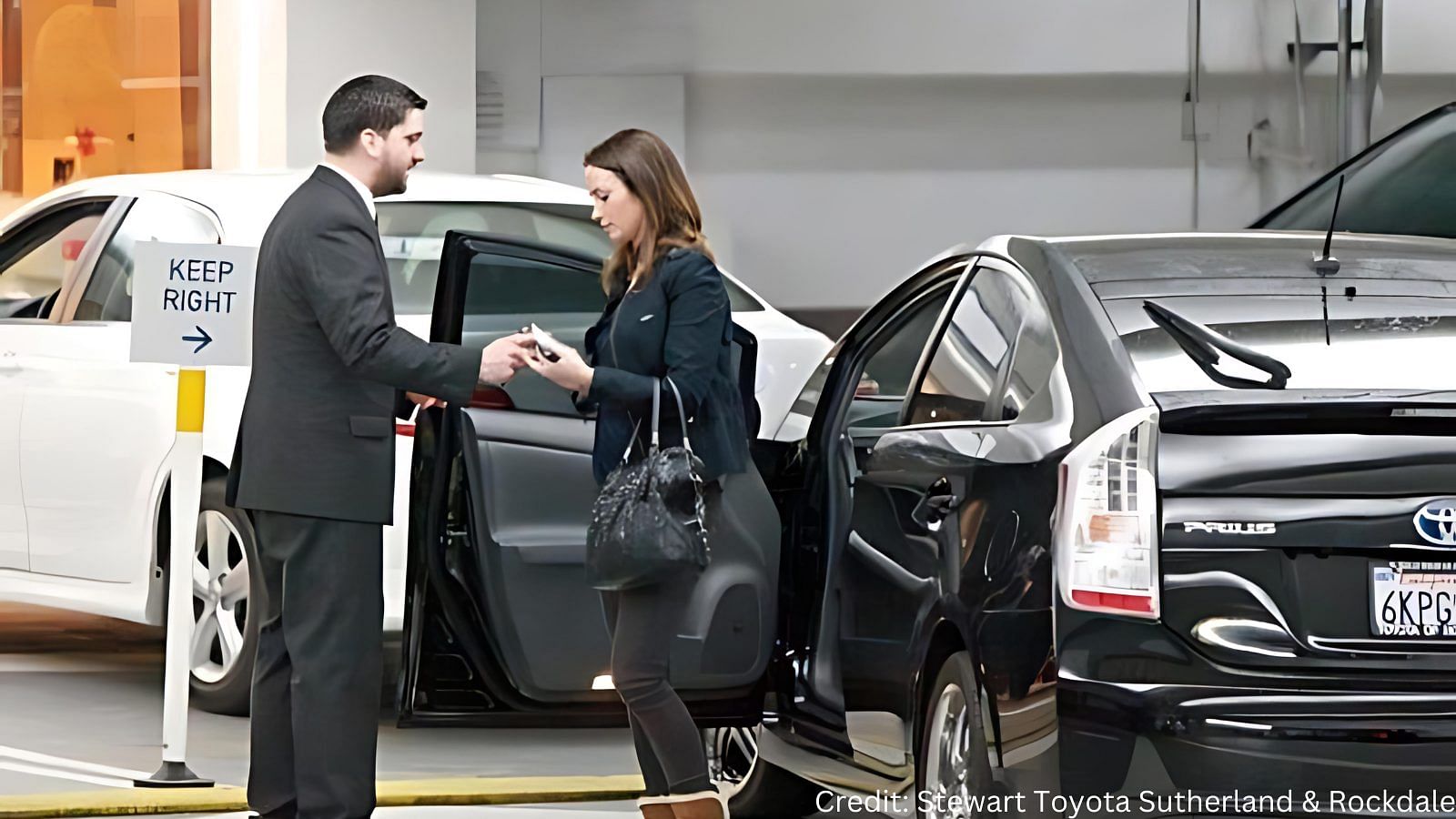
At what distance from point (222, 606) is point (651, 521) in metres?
2.69

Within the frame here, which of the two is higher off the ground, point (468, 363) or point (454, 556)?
point (468, 363)

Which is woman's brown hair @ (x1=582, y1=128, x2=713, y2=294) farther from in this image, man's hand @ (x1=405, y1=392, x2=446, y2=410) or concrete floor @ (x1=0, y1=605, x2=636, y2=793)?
concrete floor @ (x1=0, y1=605, x2=636, y2=793)

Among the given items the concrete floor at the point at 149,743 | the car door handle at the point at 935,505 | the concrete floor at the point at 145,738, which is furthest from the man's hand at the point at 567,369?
the concrete floor at the point at 145,738

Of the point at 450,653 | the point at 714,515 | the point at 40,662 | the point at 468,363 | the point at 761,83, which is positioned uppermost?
the point at 761,83

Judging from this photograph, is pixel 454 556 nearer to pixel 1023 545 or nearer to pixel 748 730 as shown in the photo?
pixel 748 730

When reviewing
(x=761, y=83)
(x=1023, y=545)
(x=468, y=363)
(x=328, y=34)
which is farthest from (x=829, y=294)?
(x=1023, y=545)

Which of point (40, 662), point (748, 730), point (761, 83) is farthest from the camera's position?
point (761, 83)

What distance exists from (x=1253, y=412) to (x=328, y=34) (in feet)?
26.3

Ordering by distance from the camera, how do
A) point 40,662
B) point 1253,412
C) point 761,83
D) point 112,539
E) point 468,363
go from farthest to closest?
point 761,83
point 40,662
point 112,539
point 468,363
point 1253,412

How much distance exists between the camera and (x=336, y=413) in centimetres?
498

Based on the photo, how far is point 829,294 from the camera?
41.4ft

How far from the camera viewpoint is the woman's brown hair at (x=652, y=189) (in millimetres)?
4980

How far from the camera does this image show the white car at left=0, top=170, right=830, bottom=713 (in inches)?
275

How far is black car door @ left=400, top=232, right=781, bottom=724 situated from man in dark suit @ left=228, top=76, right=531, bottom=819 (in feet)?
0.55
